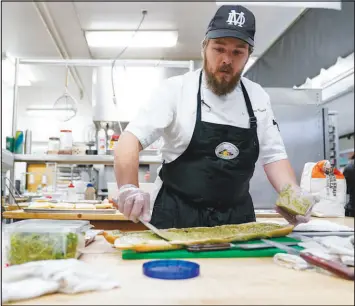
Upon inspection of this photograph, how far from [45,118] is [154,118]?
30.0 feet

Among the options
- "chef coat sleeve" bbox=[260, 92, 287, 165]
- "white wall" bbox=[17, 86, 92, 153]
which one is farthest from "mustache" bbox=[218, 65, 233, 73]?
"white wall" bbox=[17, 86, 92, 153]

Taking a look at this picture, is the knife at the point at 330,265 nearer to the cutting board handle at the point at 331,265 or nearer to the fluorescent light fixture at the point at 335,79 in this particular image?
the cutting board handle at the point at 331,265

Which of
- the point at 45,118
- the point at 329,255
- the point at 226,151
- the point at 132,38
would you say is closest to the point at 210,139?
the point at 226,151

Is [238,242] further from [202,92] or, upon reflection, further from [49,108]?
[49,108]

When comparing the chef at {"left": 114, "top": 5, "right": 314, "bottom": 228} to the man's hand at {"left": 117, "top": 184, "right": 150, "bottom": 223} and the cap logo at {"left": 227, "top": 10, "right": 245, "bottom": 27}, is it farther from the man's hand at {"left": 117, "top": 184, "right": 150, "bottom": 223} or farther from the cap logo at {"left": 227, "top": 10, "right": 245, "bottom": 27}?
the man's hand at {"left": 117, "top": 184, "right": 150, "bottom": 223}

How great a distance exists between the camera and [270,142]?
1686 millimetres

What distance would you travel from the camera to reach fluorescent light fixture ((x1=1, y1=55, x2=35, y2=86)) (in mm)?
6031

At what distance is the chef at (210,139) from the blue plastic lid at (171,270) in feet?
2.21

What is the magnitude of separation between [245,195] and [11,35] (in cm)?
453

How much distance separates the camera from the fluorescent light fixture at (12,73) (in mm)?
6031

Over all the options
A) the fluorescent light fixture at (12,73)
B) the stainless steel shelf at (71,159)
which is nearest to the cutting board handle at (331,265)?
the stainless steel shelf at (71,159)

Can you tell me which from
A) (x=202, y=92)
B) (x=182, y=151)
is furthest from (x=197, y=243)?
(x=202, y=92)

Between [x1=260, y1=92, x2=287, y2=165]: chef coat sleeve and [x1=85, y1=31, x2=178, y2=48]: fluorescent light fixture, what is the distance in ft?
10.8

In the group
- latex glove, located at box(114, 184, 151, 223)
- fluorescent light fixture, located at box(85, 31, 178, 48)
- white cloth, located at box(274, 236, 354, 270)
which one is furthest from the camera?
fluorescent light fixture, located at box(85, 31, 178, 48)
